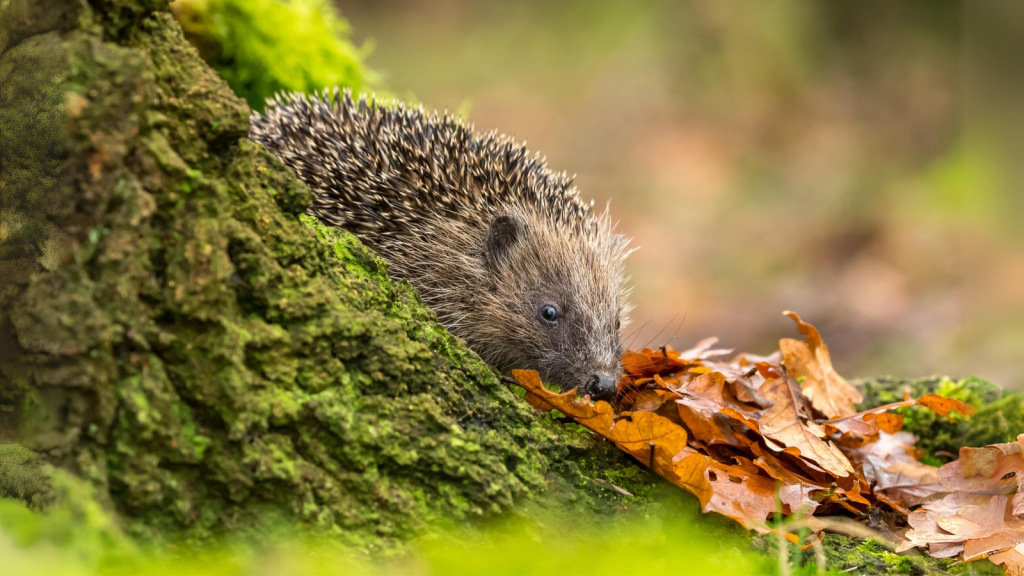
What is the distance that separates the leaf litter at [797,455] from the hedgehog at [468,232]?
526 millimetres

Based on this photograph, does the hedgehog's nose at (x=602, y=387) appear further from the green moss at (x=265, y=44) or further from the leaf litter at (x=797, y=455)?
the green moss at (x=265, y=44)

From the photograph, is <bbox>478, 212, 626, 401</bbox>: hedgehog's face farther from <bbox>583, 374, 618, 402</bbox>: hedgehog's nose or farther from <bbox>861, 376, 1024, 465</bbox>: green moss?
<bbox>861, 376, 1024, 465</bbox>: green moss

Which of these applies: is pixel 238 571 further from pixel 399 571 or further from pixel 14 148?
pixel 14 148

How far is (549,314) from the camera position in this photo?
193 inches

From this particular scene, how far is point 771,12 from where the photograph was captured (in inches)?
749

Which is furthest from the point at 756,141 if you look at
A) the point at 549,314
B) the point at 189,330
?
the point at 189,330

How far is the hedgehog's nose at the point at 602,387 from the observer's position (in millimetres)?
4184

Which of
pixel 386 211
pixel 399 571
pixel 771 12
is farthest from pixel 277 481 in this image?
pixel 771 12

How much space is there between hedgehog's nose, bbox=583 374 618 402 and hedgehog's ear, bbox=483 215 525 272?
1.13 meters

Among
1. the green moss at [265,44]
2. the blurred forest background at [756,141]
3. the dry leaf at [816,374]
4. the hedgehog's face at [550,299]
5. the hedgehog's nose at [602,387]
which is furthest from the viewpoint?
the blurred forest background at [756,141]

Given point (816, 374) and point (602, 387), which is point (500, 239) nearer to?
point (602, 387)

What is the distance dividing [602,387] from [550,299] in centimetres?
92

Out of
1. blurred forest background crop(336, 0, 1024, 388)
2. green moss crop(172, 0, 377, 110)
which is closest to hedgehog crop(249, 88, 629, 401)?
green moss crop(172, 0, 377, 110)

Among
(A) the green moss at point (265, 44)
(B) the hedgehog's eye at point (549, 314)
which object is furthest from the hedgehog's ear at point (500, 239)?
(A) the green moss at point (265, 44)
